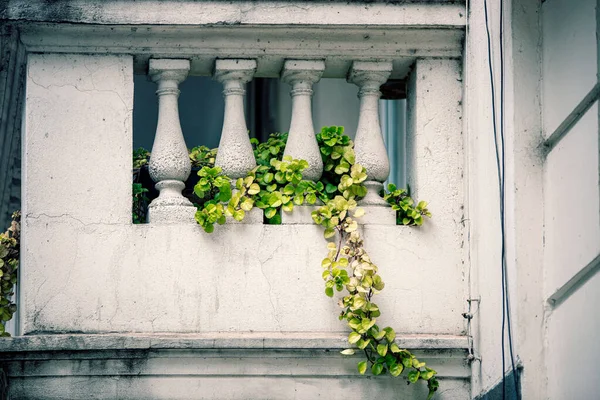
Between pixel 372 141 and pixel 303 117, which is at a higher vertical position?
pixel 303 117

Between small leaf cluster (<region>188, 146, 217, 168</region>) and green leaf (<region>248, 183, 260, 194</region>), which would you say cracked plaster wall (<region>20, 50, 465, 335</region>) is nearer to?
green leaf (<region>248, 183, 260, 194</region>)

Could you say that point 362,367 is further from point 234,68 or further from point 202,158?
point 234,68

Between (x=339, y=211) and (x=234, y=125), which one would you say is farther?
(x=234, y=125)

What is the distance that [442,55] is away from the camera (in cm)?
509

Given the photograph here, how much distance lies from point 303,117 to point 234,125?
1.08 feet

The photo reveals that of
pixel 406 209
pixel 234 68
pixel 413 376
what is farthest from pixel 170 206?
pixel 413 376

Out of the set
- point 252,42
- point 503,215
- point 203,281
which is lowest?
point 203,281

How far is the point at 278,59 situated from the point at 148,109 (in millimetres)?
2605

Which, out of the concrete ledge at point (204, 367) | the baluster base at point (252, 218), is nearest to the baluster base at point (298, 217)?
the baluster base at point (252, 218)

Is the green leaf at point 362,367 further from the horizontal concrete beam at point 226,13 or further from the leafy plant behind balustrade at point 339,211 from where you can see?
the horizontal concrete beam at point 226,13

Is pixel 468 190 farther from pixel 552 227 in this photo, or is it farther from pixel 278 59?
pixel 278 59

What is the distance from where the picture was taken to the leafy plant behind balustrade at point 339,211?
478cm

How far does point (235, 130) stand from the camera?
5.06 meters

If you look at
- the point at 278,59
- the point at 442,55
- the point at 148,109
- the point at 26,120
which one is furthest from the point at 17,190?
the point at 442,55
